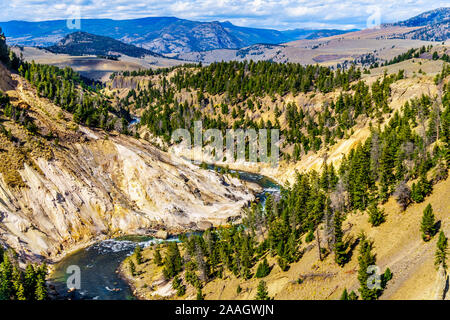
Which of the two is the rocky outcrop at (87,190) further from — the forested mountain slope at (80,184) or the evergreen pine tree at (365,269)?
the evergreen pine tree at (365,269)

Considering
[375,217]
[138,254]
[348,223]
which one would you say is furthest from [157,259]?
[375,217]

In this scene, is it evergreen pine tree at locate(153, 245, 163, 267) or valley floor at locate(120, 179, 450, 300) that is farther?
evergreen pine tree at locate(153, 245, 163, 267)

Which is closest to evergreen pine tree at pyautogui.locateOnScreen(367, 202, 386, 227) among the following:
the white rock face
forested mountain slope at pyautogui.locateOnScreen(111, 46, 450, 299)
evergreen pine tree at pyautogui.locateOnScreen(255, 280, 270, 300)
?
forested mountain slope at pyautogui.locateOnScreen(111, 46, 450, 299)

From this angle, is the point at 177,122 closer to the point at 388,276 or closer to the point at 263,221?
the point at 263,221

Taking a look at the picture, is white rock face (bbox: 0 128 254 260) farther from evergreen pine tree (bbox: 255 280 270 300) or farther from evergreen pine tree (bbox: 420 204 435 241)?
evergreen pine tree (bbox: 420 204 435 241)

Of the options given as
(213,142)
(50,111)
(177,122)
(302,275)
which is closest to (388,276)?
(302,275)

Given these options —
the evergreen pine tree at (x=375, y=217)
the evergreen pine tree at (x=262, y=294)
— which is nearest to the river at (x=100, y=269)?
the evergreen pine tree at (x=262, y=294)
